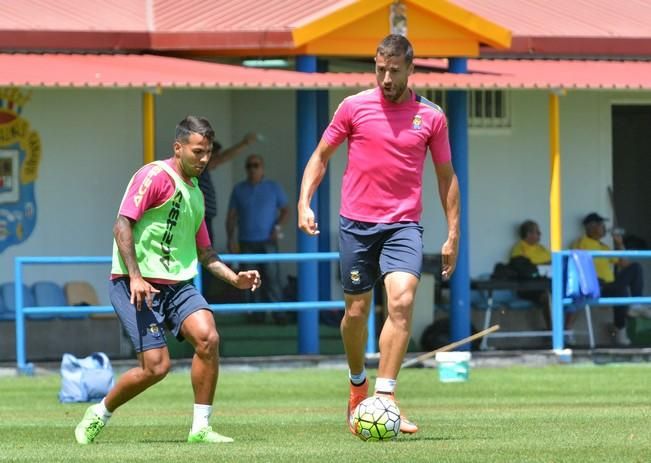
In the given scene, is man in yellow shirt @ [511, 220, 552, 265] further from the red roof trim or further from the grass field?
the grass field

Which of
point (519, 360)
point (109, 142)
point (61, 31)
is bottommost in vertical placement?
point (519, 360)

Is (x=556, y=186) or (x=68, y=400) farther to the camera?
(x=556, y=186)

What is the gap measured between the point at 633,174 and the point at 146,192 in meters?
13.9

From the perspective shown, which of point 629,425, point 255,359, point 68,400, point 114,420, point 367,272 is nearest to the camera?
point 367,272

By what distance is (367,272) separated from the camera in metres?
9.84

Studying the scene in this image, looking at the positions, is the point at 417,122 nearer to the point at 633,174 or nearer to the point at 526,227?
the point at 526,227

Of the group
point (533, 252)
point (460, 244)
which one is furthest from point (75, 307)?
point (533, 252)

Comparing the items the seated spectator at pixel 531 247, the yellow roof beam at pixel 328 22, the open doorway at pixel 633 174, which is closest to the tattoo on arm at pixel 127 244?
the yellow roof beam at pixel 328 22

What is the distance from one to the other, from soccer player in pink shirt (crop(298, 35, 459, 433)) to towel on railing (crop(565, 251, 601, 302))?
810 centimetres

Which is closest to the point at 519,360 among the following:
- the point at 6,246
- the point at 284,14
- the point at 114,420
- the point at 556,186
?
the point at 556,186

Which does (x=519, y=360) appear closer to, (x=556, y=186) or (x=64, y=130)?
(x=556, y=186)

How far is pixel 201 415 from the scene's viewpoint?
955 cm

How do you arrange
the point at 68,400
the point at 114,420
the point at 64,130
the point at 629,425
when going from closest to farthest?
the point at 629,425 < the point at 114,420 < the point at 68,400 < the point at 64,130

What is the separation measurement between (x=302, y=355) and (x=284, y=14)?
140 inches
